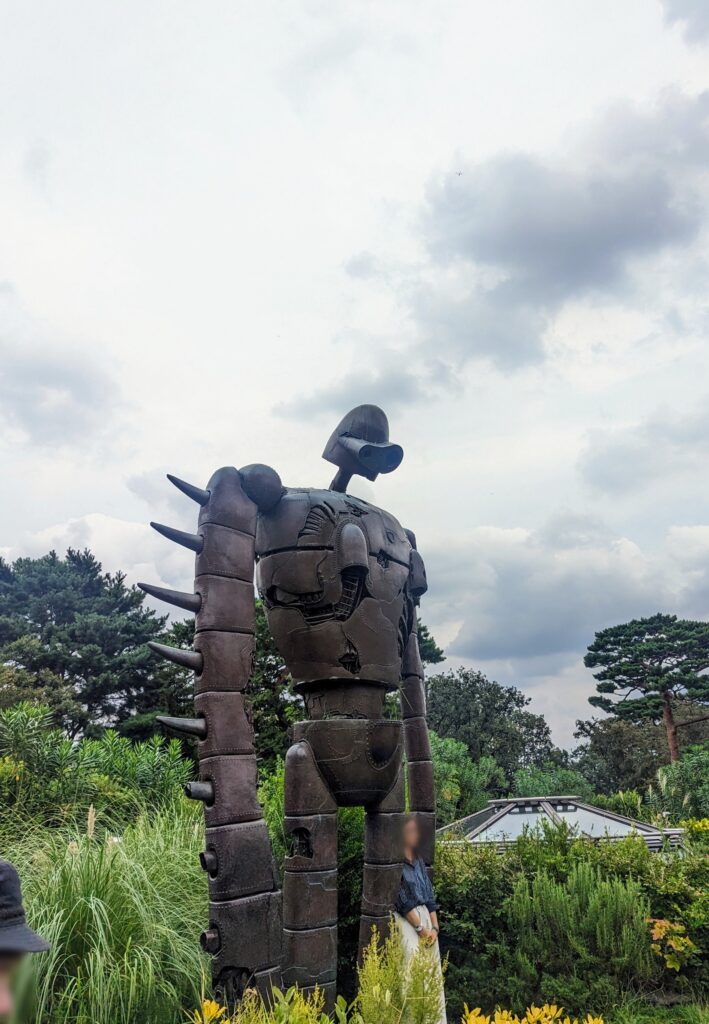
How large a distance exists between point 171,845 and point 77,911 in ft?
4.69

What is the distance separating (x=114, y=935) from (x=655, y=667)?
76.4ft

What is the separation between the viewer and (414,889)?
405cm

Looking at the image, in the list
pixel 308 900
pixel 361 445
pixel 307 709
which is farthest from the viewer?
pixel 361 445

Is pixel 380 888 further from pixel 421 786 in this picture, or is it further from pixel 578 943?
pixel 578 943

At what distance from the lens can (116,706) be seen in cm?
2220

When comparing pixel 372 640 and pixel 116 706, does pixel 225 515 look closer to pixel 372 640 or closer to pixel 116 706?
pixel 372 640

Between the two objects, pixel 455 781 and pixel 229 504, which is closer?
pixel 229 504

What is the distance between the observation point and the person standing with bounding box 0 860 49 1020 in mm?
876

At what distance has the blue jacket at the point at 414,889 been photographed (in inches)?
157

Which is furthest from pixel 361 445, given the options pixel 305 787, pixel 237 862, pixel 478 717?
pixel 478 717

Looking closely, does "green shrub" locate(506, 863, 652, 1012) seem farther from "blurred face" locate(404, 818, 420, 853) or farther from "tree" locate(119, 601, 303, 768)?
"tree" locate(119, 601, 303, 768)

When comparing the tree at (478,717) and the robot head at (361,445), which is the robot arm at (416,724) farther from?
the tree at (478,717)

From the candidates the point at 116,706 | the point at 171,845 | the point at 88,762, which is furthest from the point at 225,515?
the point at 116,706

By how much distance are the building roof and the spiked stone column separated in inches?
155
